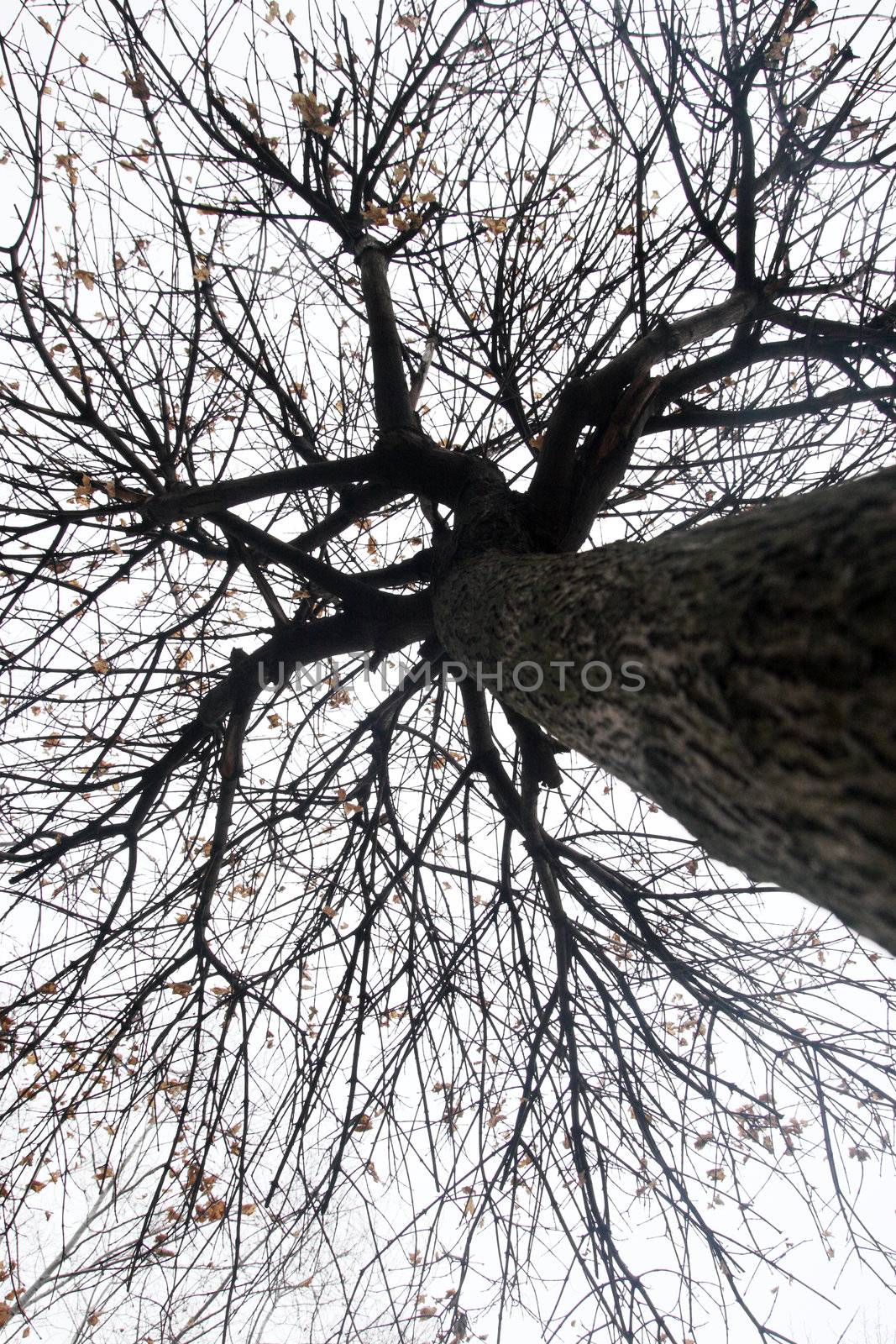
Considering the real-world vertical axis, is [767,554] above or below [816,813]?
above

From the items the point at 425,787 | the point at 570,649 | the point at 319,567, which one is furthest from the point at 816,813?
the point at 425,787

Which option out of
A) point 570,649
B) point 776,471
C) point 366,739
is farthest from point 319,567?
point 776,471

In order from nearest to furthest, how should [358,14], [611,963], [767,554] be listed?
[767,554] → [358,14] → [611,963]

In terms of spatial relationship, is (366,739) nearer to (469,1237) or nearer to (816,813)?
(469,1237)

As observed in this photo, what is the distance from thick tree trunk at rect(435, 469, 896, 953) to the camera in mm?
608

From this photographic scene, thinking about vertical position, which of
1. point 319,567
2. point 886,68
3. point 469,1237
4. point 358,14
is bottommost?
point 469,1237

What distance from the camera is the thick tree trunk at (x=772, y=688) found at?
0.61 m

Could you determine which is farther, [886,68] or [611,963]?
[611,963]

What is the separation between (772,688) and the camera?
27.2 inches

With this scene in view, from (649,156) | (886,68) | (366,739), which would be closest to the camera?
(886,68)

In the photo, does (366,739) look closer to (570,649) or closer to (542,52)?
(570,649)

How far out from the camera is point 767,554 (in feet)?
2.49

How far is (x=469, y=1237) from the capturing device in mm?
2287

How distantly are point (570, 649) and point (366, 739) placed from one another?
1.99 meters
